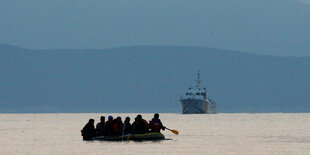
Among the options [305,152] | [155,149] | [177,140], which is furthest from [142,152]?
[177,140]

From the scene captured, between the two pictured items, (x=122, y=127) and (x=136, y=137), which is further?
(x=136, y=137)

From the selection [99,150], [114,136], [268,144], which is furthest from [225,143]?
[99,150]

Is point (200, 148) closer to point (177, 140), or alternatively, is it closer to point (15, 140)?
point (177, 140)

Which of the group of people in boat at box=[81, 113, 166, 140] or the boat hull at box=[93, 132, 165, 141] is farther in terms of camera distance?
the boat hull at box=[93, 132, 165, 141]

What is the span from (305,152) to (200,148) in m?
9.66

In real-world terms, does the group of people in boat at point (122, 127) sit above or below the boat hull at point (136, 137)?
above

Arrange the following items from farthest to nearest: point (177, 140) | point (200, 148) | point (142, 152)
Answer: point (177, 140)
point (200, 148)
point (142, 152)

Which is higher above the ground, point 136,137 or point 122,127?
point 122,127

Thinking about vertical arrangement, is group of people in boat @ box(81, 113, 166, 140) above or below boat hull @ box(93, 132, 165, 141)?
above

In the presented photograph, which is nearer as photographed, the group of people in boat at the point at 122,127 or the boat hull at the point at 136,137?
the group of people in boat at the point at 122,127

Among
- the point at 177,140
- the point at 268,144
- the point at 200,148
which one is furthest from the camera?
the point at 177,140

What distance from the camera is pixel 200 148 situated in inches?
3081

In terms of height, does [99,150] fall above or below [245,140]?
below

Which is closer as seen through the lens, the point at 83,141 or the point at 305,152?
the point at 305,152
